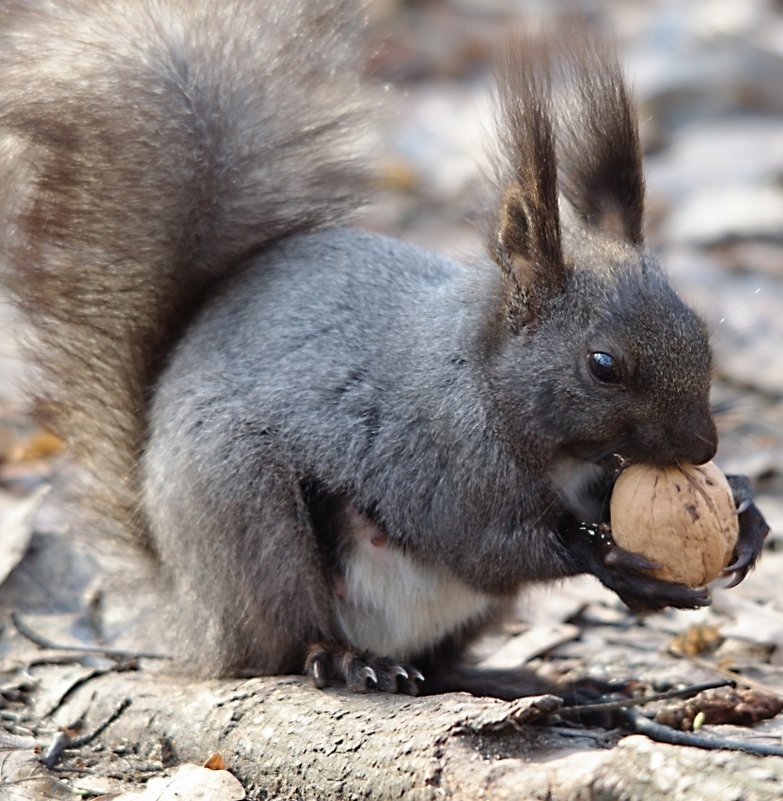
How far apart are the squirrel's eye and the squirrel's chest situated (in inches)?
23.5

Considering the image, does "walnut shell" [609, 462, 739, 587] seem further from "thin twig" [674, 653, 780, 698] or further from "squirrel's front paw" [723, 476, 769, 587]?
"thin twig" [674, 653, 780, 698]

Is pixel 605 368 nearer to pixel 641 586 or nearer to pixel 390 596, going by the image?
pixel 641 586

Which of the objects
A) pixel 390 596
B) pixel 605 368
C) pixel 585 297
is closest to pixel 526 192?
pixel 585 297

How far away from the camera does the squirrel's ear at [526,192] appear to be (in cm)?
308

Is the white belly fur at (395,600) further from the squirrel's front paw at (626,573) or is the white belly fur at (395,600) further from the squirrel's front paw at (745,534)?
the squirrel's front paw at (745,534)

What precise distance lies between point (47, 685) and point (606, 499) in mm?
1407

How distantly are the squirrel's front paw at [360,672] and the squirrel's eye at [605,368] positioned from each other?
76 centimetres

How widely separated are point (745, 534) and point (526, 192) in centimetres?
93

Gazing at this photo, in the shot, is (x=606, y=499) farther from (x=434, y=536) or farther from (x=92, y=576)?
(x=92, y=576)

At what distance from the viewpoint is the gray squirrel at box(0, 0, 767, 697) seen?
10.4 feet

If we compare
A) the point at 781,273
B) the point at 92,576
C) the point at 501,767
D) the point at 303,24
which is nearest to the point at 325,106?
the point at 303,24

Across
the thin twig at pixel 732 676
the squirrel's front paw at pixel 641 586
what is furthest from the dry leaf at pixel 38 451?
the squirrel's front paw at pixel 641 586

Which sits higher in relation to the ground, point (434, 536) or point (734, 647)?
point (434, 536)

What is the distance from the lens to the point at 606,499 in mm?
3320
